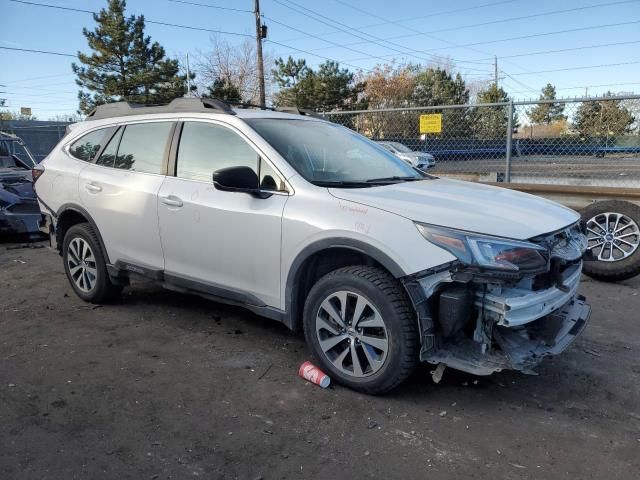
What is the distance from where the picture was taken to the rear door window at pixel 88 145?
484cm

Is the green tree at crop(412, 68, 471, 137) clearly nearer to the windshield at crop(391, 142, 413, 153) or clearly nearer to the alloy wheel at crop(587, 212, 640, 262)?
the windshield at crop(391, 142, 413, 153)

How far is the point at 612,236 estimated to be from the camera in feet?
18.8

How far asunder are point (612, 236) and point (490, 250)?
12.1 feet

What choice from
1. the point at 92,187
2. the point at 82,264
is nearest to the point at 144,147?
the point at 92,187

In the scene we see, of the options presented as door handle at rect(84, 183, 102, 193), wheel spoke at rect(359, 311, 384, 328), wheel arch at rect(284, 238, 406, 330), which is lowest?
wheel spoke at rect(359, 311, 384, 328)

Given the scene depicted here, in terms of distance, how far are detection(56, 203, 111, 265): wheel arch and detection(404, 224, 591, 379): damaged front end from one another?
3015 mm

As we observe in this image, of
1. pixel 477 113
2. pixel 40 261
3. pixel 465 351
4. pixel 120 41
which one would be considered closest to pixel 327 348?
pixel 465 351

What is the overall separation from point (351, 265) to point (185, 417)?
1.32 meters

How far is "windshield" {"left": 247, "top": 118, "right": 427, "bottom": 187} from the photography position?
362 cm

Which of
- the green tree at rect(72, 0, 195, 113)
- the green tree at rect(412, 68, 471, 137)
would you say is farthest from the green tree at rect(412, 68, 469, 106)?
the green tree at rect(72, 0, 195, 113)

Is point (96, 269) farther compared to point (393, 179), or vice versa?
point (96, 269)

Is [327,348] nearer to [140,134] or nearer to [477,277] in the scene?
[477,277]

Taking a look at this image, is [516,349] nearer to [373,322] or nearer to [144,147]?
[373,322]

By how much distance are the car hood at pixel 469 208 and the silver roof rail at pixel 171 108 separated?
53.9 inches
